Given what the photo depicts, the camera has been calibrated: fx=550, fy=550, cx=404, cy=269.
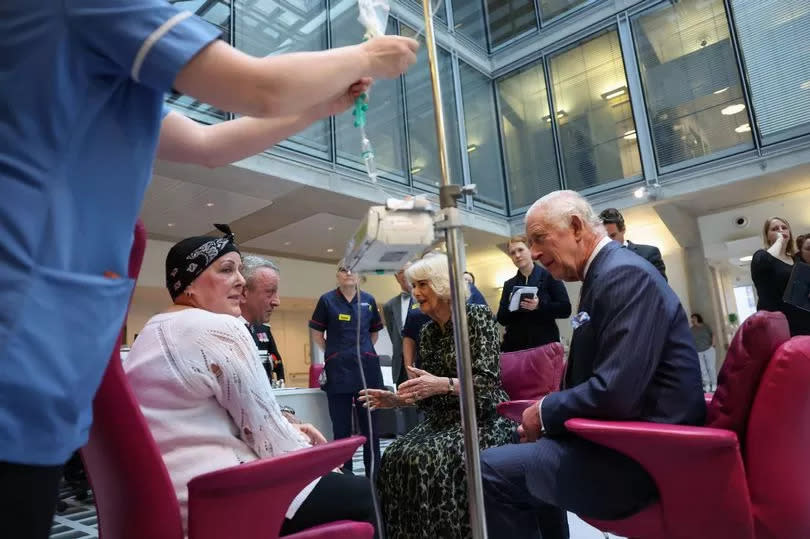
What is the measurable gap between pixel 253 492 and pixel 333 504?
0.29 metres

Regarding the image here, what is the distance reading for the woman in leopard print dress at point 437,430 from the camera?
1732mm

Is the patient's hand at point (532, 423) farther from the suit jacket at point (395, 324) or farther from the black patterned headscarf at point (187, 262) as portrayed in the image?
the suit jacket at point (395, 324)

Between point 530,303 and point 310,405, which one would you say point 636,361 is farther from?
point 310,405

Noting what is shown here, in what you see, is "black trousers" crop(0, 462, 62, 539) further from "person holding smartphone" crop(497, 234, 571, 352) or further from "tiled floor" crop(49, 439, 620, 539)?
"person holding smartphone" crop(497, 234, 571, 352)

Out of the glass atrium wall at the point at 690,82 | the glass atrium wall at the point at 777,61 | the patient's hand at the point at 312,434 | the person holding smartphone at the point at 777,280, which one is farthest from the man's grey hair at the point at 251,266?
the glass atrium wall at the point at 777,61

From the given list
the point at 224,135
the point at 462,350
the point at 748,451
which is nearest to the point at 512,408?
the point at 748,451

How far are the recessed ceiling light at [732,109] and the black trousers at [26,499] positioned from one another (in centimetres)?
832

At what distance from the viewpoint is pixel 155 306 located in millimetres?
9102

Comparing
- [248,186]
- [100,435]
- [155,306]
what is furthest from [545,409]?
[155,306]

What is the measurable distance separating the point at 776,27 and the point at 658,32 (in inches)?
58.0

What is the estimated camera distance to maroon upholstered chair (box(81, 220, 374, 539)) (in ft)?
2.75

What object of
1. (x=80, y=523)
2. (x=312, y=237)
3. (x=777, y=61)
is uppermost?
(x=777, y=61)

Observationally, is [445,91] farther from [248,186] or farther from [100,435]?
[100,435]

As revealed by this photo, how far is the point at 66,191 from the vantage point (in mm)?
585
